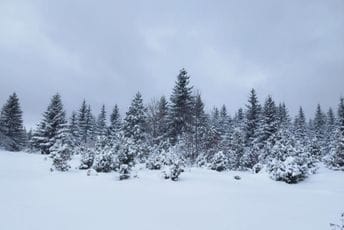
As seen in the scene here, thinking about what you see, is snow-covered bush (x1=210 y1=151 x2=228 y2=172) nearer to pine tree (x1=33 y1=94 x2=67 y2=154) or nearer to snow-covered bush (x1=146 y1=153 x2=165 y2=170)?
snow-covered bush (x1=146 y1=153 x2=165 y2=170)

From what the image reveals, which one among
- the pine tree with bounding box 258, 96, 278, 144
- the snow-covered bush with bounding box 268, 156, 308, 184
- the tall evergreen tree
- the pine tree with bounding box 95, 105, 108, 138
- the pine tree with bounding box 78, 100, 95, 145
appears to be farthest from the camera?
the pine tree with bounding box 95, 105, 108, 138

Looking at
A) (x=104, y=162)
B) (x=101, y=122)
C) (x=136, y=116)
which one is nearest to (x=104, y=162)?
(x=104, y=162)

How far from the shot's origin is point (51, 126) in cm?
3309

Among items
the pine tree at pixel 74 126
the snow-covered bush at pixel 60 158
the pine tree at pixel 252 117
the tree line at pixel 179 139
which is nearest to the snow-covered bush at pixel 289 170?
the tree line at pixel 179 139

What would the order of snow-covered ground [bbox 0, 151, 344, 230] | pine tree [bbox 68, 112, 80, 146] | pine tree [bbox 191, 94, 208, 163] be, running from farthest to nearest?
pine tree [bbox 68, 112, 80, 146]
pine tree [bbox 191, 94, 208, 163]
snow-covered ground [bbox 0, 151, 344, 230]

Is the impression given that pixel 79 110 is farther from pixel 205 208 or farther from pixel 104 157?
pixel 205 208

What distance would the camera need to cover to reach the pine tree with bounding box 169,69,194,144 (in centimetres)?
3344

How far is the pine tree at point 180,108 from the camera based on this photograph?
3344 cm

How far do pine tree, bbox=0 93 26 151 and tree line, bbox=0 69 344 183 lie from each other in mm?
110

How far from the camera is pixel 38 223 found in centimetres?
632

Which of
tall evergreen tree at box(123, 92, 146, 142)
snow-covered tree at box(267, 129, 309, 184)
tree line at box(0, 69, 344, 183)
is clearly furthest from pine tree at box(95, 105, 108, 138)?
snow-covered tree at box(267, 129, 309, 184)

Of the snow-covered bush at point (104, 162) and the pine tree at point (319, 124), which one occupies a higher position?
the pine tree at point (319, 124)

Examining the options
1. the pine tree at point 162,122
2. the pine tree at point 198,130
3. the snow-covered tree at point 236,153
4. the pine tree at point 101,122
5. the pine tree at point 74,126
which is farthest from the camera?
the pine tree at point 101,122

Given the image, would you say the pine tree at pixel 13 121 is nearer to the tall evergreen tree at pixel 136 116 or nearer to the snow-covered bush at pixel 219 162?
the tall evergreen tree at pixel 136 116
